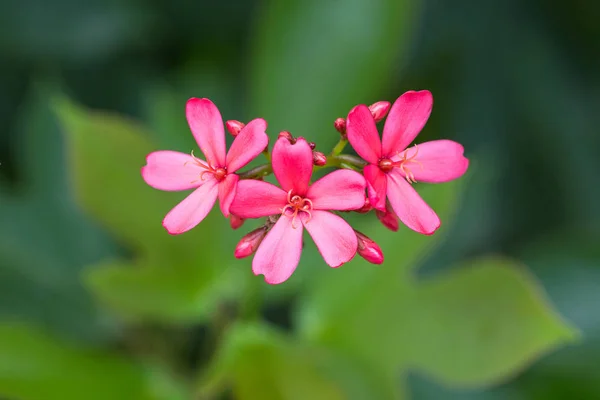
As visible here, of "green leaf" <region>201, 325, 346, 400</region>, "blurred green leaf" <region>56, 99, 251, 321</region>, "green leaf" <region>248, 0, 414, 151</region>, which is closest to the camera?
"green leaf" <region>201, 325, 346, 400</region>

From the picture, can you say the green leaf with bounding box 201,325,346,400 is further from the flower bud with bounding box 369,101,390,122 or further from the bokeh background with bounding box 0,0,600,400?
the flower bud with bounding box 369,101,390,122

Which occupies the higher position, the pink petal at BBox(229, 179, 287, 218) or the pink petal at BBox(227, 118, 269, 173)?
the pink petal at BBox(227, 118, 269, 173)

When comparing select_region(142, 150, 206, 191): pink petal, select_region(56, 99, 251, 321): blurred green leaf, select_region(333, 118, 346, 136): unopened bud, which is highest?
select_region(56, 99, 251, 321): blurred green leaf

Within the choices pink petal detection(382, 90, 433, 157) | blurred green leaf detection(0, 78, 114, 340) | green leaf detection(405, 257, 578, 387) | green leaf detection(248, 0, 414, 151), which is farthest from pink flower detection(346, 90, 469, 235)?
blurred green leaf detection(0, 78, 114, 340)

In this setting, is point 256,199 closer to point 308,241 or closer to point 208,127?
point 208,127

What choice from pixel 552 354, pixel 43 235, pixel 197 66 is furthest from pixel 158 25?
pixel 552 354

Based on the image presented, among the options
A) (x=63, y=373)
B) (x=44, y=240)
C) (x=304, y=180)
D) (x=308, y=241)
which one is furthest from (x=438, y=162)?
(x=44, y=240)

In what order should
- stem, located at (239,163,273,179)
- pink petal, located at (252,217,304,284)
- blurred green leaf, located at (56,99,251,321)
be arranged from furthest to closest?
blurred green leaf, located at (56,99,251,321), stem, located at (239,163,273,179), pink petal, located at (252,217,304,284)
